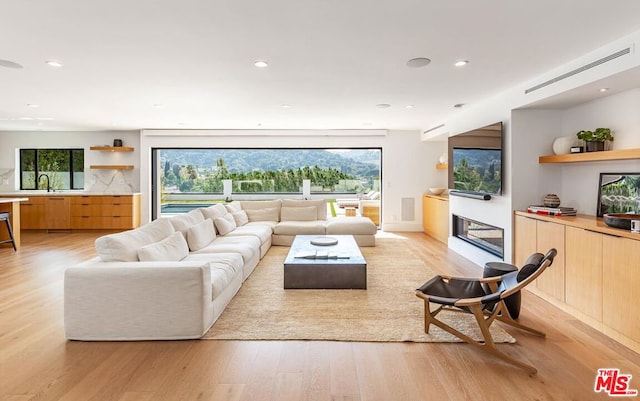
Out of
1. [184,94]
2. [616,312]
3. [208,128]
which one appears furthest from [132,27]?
[208,128]

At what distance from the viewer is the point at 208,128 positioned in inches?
311

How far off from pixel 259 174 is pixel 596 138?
714 centimetres

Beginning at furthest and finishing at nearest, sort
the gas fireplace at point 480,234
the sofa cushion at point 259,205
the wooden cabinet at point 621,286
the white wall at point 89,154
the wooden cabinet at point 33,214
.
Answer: the white wall at point 89,154, the wooden cabinet at point 33,214, the sofa cushion at point 259,205, the gas fireplace at point 480,234, the wooden cabinet at point 621,286

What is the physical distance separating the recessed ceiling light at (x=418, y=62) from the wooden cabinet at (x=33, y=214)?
27.8 feet

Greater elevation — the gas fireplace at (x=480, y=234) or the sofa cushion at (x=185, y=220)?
the sofa cushion at (x=185, y=220)

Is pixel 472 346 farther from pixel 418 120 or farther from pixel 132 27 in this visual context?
pixel 418 120

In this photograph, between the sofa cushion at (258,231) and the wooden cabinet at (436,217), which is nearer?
the sofa cushion at (258,231)

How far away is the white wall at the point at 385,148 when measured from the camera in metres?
8.15

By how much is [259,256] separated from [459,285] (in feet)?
9.79

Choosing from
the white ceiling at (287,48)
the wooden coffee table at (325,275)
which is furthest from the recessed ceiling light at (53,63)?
the wooden coffee table at (325,275)

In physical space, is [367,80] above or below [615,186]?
above

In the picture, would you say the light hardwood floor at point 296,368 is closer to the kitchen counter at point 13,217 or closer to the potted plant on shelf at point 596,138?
the potted plant on shelf at point 596,138

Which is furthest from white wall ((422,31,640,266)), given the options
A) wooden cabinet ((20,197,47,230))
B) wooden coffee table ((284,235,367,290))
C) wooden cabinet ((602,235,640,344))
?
wooden cabinet ((20,197,47,230))

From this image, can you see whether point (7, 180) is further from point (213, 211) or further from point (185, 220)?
point (185, 220)
